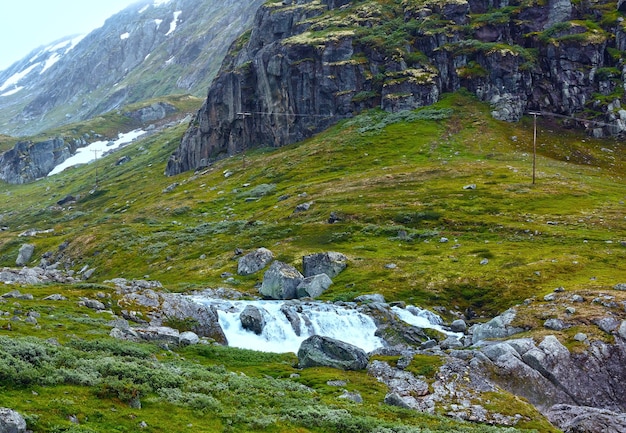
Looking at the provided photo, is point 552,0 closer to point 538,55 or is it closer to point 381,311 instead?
point 538,55

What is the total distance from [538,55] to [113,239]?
379 feet

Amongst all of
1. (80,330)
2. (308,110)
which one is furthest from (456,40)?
(80,330)

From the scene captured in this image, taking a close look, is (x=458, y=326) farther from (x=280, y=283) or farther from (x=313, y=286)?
(x=280, y=283)

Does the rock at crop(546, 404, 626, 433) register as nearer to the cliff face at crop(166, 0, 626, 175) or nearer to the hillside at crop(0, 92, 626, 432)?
the hillside at crop(0, 92, 626, 432)

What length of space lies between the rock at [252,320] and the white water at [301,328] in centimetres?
37

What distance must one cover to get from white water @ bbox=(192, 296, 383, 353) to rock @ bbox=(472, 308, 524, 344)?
831cm

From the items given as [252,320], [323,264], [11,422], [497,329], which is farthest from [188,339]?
[323,264]

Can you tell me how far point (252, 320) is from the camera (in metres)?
47.7

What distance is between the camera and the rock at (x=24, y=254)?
112425mm

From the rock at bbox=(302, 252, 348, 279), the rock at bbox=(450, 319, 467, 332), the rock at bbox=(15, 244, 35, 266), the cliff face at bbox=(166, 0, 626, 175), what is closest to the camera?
the rock at bbox=(450, 319, 467, 332)

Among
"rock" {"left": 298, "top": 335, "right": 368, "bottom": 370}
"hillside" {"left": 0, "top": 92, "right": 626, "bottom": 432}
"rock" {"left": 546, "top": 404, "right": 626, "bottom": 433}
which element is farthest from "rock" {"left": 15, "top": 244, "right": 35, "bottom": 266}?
"rock" {"left": 546, "top": 404, "right": 626, "bottom": 433}

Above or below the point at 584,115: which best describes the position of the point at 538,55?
above

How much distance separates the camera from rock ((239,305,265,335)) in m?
47.7

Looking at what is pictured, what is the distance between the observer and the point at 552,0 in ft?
497
